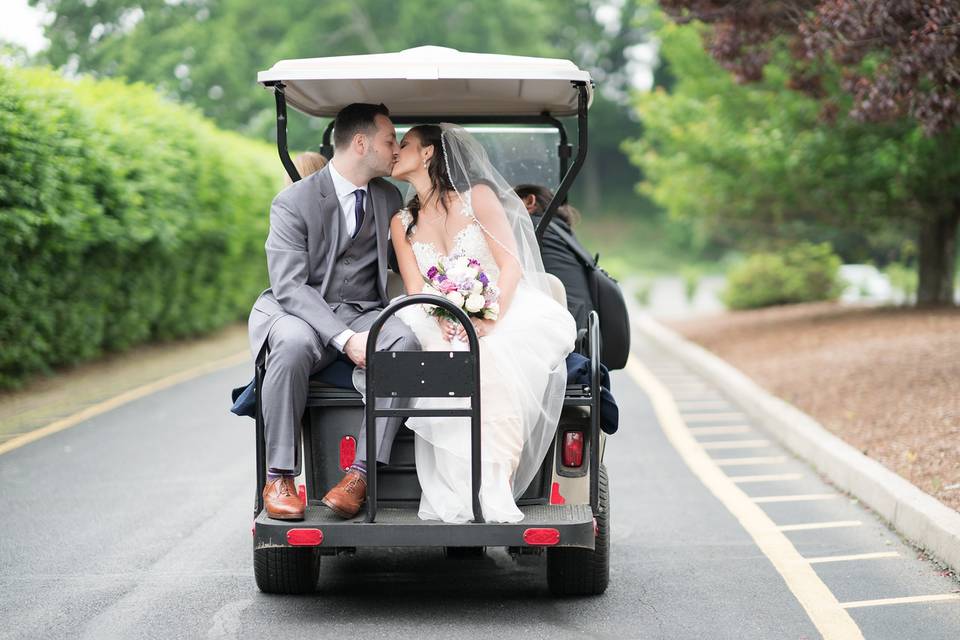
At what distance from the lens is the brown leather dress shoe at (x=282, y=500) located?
4.69 m

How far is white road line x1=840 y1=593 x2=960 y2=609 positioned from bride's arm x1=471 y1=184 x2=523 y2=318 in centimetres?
202

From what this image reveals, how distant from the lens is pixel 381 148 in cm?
543

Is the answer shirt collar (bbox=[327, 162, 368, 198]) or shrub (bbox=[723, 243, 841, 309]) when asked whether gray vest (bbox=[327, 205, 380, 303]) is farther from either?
shrub (bbox=[723, 243, 841, 309])

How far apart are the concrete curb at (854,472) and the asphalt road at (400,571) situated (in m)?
0.11

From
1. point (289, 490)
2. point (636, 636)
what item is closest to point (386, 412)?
point (289, 490)

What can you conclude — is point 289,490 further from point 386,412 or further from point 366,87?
point 366,87

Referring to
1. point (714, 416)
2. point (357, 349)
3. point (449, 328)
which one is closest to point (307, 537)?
point (357, 349)

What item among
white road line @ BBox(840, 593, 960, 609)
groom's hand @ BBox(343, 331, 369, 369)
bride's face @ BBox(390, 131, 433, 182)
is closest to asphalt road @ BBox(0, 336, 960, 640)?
white road line @ BBox(840, 593, 960, 609)

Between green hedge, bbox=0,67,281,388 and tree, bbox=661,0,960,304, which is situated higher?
tree, bbox=661,0,960,304

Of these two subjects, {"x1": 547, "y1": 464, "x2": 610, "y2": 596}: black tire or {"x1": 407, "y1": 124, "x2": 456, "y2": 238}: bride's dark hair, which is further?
{"x1": 407, "y1": 124, "x2": 456, "y2": 238}: bride's dark hair

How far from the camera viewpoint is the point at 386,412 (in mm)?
4547

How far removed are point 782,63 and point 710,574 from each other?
34.0 ft

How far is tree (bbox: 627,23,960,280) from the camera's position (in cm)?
1453

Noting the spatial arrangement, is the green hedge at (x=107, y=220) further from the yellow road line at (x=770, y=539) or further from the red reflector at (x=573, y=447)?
the red reflector at (x=573, y=447)
